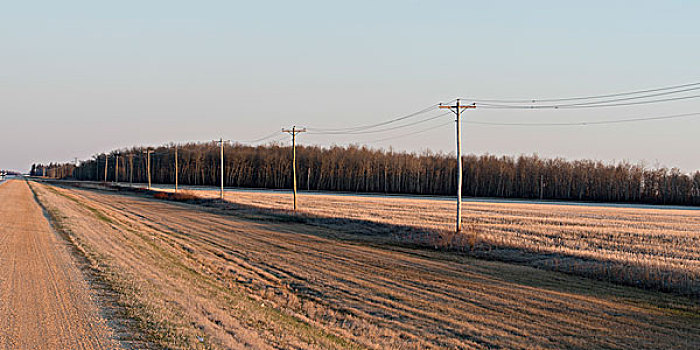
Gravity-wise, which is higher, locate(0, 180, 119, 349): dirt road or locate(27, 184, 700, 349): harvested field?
locate(0, 180, 119, 349): dirt road

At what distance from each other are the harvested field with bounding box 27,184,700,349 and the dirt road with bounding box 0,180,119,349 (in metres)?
0.79

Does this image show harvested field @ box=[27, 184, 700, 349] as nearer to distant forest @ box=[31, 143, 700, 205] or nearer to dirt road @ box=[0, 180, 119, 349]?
dirt road @ box=[0, 180, 119, 349]

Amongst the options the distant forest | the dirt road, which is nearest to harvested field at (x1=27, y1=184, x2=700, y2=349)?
the dirt road

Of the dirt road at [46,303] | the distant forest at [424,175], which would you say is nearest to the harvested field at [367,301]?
the dirt road at [46,303]

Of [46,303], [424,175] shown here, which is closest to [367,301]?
[46,303]

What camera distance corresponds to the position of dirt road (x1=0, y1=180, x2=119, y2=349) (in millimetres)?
8203

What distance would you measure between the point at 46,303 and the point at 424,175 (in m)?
120

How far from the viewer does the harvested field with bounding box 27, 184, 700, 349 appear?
33.5 feet

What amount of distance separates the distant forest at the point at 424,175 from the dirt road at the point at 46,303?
94.6m

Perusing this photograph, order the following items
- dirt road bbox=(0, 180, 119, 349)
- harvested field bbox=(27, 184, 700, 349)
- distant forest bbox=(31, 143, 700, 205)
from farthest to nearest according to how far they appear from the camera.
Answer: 1. distant forest bbox=(31, 143, 700, 205)
2. harvested field bbox=(27, 184, 700, 349)
3. dirt road bbox=(0, 180, 119, 349)

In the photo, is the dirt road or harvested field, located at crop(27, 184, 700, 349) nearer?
the dirt road

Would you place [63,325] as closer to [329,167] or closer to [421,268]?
[421,268]

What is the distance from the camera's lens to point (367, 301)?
13.7 meters

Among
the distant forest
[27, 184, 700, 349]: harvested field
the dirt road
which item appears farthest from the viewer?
the distant forest
